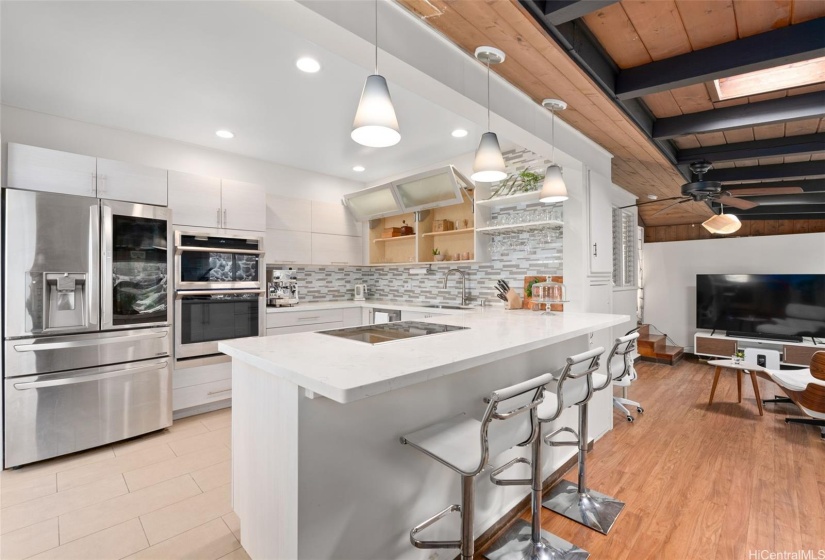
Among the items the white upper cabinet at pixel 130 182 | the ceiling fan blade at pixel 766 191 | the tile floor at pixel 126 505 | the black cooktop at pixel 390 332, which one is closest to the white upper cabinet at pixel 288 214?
the white upper cabinet at pixel 130 182

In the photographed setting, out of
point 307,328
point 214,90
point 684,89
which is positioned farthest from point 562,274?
point 214,90

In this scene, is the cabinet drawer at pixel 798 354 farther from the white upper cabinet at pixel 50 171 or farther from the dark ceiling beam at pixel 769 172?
the white upper cabinet at pixel 50 171

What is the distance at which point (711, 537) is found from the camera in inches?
77.7

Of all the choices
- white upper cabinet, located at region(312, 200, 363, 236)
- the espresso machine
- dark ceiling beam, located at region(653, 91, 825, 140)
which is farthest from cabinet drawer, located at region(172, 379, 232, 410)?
dark ceiling beam, located at region(653, 91, 825, 140)

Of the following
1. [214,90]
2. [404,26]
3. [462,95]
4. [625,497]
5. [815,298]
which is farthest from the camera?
[815,298]

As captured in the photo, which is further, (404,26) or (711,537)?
(711,537)

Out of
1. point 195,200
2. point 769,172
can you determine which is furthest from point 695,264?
point 195,200

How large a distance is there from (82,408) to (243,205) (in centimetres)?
216

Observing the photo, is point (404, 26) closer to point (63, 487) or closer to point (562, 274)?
point (562, 274)

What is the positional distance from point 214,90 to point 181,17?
2.61 ft

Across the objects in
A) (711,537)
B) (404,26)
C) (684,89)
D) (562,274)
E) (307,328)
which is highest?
(684,89)

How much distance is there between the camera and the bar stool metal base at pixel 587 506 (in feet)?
6.80

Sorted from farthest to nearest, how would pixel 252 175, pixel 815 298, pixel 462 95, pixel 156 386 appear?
1. pixel 815 298
2. pixel 252 175
3. pixel 156 386
4. pixel 462 95

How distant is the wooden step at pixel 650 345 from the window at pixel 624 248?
3.65 ft
